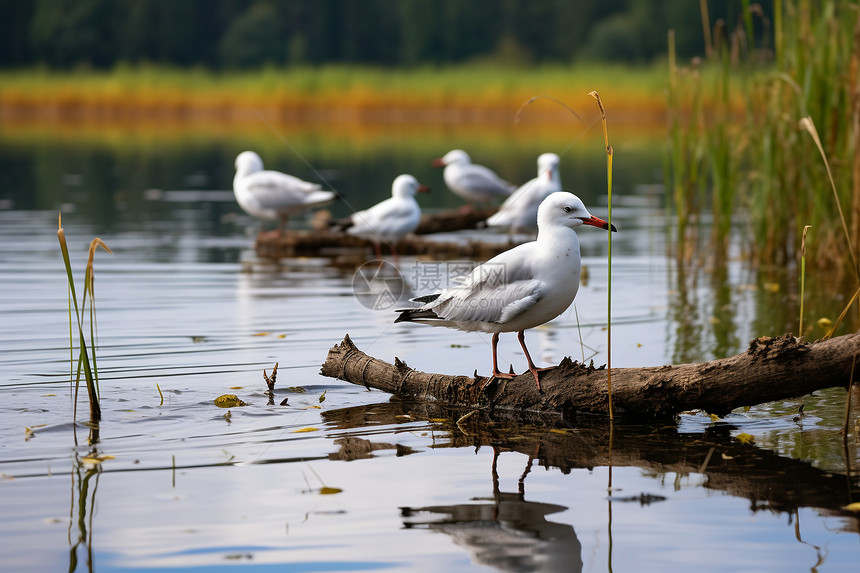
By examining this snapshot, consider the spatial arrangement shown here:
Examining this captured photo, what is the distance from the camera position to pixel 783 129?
33.1 ft

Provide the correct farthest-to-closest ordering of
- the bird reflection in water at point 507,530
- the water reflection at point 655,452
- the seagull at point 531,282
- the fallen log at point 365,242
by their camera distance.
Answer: the fallen log at point 365,242 → the seagull at point 531,282 → the water reflection at point 655,452 → the bird reflection in water at point 507,530

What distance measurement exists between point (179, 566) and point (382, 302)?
610 cm

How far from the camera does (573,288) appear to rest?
18.8ft

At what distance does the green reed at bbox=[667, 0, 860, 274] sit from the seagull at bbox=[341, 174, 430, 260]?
3249 millimetres

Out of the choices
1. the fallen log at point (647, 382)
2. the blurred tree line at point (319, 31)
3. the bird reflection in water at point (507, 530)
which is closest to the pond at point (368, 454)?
the bird reflection in water at point (507, 530)

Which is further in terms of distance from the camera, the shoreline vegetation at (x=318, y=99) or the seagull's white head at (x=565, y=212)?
the shoreline vegetation at (x=318, y=99)

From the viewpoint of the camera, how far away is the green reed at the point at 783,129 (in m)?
9.43

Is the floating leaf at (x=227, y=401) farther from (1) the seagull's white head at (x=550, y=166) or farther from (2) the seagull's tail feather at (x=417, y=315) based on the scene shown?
(1) the seagull's white head at (x=550, y=166)

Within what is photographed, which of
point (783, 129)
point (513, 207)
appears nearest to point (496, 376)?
point (783, 129)

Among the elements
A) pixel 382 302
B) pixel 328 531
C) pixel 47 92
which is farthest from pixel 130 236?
pixel 47 92

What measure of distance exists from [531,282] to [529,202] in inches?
242

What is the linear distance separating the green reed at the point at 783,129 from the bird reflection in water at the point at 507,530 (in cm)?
577

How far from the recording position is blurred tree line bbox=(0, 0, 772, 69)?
65062 millimetres

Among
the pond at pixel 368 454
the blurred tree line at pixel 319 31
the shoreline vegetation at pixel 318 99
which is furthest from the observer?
the blurred tree line at pixel 319 31
